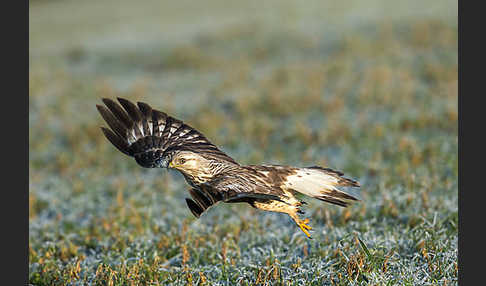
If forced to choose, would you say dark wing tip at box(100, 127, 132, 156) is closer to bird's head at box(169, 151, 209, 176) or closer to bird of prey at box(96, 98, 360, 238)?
bird of prey at box(96, 98, 360, 238)

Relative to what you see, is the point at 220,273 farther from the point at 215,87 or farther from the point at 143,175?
the point at 215,87

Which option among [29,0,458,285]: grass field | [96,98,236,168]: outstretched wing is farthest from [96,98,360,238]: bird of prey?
[29,0,458,285]: grass field

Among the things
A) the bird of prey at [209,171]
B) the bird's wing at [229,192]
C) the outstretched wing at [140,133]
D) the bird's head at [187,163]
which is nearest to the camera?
the bird's wing at [229,192]

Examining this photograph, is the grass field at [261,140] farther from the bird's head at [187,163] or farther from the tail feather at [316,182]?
the bird's head at [187,163]

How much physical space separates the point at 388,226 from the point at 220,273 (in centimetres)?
241

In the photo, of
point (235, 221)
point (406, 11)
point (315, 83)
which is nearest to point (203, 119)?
point (315, 83)

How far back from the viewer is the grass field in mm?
5938

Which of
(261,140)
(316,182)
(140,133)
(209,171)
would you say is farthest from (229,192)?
(261,140)

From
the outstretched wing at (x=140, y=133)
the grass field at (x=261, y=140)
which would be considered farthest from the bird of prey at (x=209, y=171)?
the grass field at (x=261, y=140)

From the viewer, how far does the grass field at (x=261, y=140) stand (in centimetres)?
594

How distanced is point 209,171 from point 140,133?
43.7 inches

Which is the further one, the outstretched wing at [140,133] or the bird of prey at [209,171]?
the outstretched wing at [140,133]

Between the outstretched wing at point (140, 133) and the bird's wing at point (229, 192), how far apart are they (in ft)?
2.69

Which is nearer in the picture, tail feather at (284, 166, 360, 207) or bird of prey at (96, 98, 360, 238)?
bird of prey at (96, 98, 360, 238)
